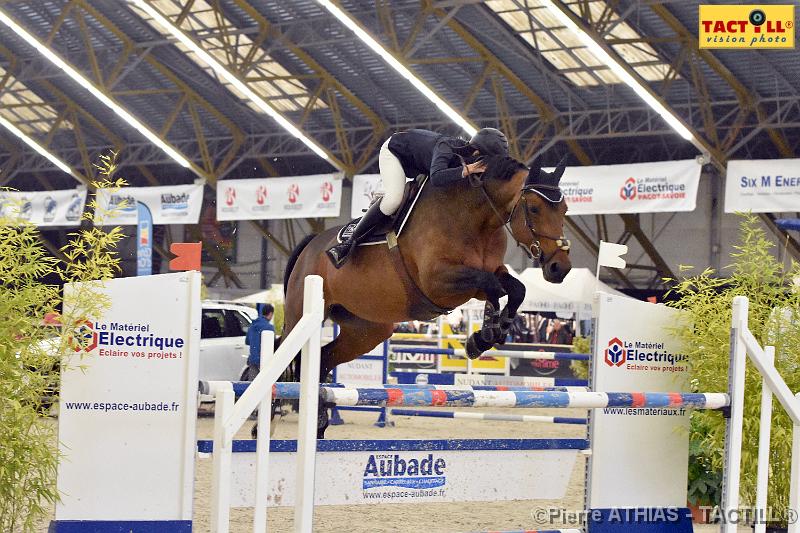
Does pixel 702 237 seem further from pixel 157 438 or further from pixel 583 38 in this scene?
pixel 157 438

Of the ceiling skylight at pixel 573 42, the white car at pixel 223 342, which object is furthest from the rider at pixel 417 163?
the ceiling skylight at pixel 573 42

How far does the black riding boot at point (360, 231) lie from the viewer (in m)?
4.86

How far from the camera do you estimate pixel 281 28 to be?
1554cm

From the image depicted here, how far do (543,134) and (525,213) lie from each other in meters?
11.8

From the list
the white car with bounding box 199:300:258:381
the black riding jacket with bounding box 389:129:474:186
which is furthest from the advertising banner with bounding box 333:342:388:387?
the black riding jacket with bounding box 389:129:474:186

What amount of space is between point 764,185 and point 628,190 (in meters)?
1.84

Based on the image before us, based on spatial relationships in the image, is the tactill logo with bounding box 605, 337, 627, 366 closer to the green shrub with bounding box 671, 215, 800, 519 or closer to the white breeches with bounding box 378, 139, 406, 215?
the green shrub with bounding box 671, 215, 800, 519

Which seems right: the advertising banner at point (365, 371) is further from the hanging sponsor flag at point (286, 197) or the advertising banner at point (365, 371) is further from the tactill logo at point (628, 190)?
the hanging sponsor flag at point (286, 197)

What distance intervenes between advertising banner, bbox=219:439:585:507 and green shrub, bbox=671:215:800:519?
82 centimetres

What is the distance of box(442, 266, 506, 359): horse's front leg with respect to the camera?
4273 millimetres

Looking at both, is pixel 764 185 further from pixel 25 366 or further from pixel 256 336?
pixel 25 366

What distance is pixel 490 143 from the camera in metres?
4.46

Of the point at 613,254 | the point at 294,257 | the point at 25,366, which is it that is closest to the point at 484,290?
the point at 613,254

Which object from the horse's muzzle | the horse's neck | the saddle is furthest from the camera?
the saddle
